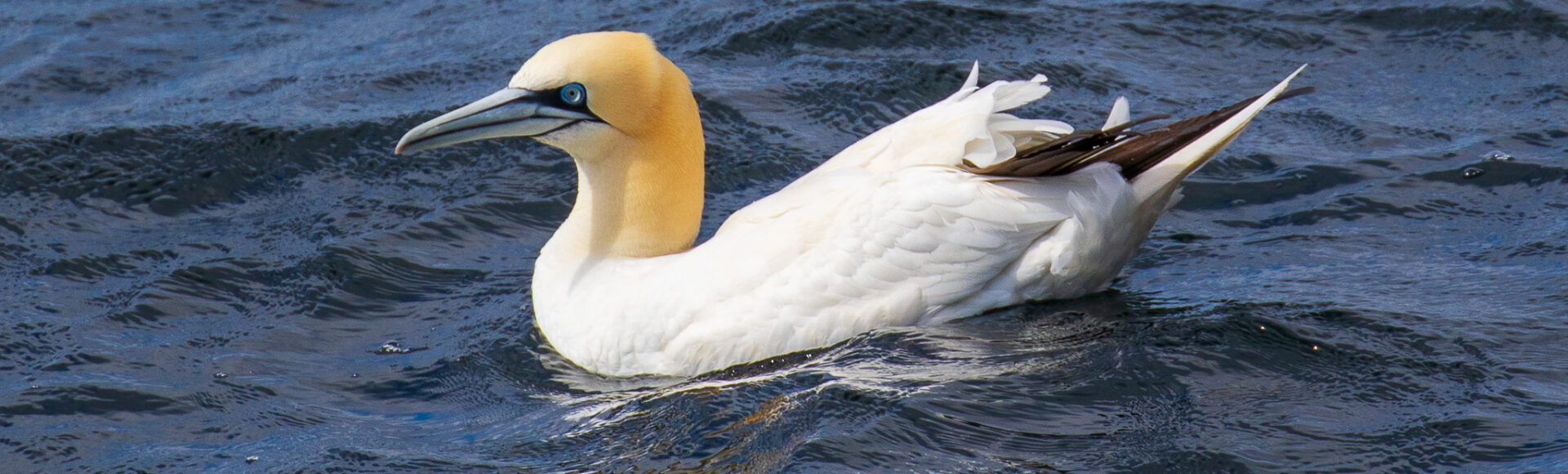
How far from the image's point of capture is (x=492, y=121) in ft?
17.8

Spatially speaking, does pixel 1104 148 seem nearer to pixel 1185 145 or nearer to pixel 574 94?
pixel 1185 145

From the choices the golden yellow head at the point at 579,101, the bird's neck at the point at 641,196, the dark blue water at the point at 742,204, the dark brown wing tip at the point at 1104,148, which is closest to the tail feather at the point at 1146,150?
the dark brown wing tip at the point at 1104,148

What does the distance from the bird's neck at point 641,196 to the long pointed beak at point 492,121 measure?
304mm

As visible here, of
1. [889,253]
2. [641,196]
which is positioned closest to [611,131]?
[641,196]

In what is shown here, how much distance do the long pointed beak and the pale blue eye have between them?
0.15 feet

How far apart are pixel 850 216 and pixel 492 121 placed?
1247 millimetres

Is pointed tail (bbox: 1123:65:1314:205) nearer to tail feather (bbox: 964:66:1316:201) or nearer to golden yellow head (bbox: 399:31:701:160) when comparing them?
tail feather (bbox: 964:66:1316:201)

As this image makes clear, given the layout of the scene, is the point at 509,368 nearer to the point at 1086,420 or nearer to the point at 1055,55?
the point at 1086,420

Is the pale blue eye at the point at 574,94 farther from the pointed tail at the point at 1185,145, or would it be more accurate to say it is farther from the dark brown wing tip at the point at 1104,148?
the pointed tail at the point at 1185,145

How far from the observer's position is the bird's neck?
5711 millimetres

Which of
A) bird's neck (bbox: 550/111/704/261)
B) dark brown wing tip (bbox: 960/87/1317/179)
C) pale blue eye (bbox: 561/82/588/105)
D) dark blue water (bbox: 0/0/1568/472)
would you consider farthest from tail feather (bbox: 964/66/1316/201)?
pale blue eye (bbox: 561/82/588/105)

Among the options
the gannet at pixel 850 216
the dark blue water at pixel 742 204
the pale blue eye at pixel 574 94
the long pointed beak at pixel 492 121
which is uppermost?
the pale blue eye at pixel 574 94

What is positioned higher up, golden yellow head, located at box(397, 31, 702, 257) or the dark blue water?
golden yellow head, located at box(397, 31, 702, 257)

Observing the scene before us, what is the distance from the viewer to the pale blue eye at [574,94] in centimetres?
550
